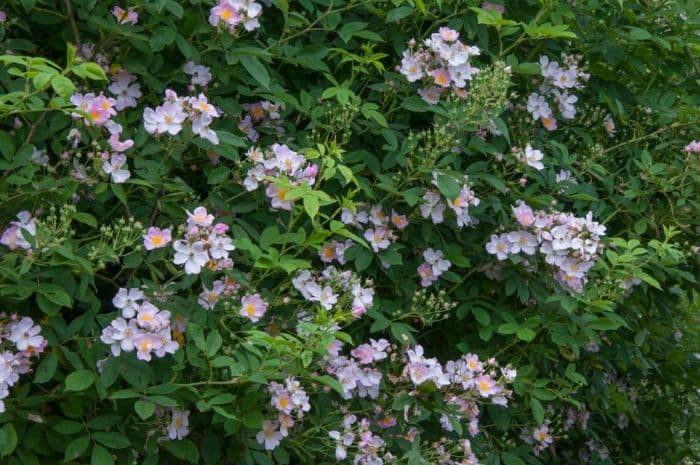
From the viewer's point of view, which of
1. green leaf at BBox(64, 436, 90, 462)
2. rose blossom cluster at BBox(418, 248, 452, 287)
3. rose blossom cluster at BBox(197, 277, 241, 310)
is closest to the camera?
green leaf at BBox(64, 436, 90, 462)

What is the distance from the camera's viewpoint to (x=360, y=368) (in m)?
2.55

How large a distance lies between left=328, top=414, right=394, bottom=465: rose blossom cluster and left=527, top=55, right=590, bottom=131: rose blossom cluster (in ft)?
3.44

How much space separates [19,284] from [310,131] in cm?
91

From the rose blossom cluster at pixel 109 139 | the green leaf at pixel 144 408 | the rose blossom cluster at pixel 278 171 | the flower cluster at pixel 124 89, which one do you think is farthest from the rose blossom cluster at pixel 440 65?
the green leaf at pixel 144 408

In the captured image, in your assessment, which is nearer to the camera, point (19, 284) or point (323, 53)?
point (19, 284)

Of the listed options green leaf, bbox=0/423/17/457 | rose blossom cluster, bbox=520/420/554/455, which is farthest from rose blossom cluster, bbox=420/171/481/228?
green leaf, bbox=0/423/17/457

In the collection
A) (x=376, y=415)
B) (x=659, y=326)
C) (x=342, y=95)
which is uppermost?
(x=342, y=95)

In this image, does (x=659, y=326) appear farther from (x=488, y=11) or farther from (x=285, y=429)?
(x=285, y=429)

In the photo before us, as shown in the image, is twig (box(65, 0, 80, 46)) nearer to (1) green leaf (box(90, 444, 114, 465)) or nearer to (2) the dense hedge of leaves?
(2) the dense hedge of leaves

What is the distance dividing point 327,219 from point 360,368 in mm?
385

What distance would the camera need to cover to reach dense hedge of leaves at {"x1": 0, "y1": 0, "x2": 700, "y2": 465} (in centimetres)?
220

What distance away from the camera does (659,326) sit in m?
3.49

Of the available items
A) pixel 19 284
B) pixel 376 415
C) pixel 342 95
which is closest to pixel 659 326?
pixel 376 415

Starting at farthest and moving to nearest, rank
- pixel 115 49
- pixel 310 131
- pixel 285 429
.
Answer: pixel 310 131, pixel 115 49, pixel 285 429
